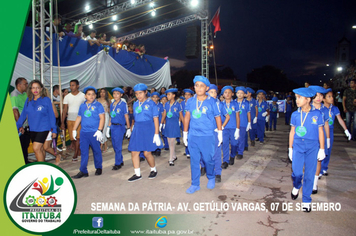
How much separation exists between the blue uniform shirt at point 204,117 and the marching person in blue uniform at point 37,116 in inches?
125

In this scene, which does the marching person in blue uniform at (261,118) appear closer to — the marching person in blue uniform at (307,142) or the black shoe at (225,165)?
the black shoe at (225,165)

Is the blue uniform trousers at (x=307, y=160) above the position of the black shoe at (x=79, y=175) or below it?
above

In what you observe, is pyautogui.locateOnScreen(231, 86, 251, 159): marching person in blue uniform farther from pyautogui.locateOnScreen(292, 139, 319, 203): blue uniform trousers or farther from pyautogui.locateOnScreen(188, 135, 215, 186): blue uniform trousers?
pyautogui.locateOnScreen(292, 139, 319, 203): blue uniform trousers

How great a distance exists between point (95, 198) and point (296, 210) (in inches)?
133

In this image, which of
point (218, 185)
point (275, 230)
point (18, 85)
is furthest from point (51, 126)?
point (275, 230)

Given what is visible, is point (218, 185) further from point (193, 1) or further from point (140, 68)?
point (193, 1)

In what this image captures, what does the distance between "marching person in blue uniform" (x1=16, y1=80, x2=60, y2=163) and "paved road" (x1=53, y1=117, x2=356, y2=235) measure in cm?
117

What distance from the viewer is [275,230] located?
3.15 metres

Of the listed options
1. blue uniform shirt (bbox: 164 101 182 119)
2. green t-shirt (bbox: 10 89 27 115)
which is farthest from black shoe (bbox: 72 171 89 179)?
blue uniform shirt (bbox: 164 101 182 119)

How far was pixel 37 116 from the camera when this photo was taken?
508 centimetres

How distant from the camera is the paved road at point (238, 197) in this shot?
3275mm

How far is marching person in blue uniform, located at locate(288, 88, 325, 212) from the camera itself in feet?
12.1

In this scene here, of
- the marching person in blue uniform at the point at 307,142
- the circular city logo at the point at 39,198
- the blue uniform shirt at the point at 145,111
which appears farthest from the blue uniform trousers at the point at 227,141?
the circular city logo at the point at 39,198

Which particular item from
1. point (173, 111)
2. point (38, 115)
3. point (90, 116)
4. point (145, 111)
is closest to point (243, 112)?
point (173, 111)
